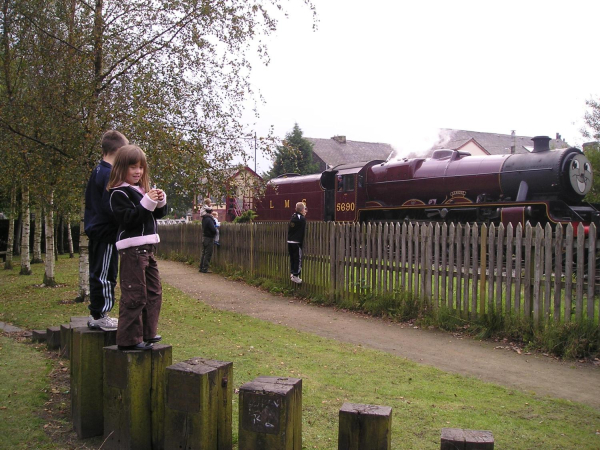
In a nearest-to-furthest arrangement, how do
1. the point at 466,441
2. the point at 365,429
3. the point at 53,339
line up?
1. the point at 466,441
2. the point at 365,429
3. the point at 53,339

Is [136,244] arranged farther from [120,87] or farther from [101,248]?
[120,87]

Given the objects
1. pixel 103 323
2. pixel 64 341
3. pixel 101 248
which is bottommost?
pixel 64 341

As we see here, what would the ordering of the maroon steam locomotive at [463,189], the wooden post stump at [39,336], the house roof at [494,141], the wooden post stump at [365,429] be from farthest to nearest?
the house roof at [494,141]
the maroon steam locomotive at [463,189]
the wooden post stump at [39,336]
the wooden post stump at [365,429]

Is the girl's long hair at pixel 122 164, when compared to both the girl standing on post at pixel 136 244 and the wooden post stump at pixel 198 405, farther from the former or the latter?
the wooden post stump at pixel 198 405

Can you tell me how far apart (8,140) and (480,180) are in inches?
494

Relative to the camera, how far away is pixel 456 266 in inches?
349

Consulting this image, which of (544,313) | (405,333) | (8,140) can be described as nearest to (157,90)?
(8,140)

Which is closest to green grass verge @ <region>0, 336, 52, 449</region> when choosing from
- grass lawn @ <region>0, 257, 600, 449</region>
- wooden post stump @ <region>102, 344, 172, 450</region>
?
grass lawn @ <region>0, 257, 600, 449</region>

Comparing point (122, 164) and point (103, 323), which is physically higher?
point (122, 164)

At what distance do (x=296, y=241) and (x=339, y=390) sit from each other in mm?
7011

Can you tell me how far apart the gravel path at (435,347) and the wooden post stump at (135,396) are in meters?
3.84

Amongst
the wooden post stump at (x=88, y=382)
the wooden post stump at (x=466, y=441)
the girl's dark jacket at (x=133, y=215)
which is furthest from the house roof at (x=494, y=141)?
the wooden post stump at (x=466, y=441)

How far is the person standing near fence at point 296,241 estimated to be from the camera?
39.7 ft

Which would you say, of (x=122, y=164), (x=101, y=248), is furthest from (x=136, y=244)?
(x=101, y=248)
